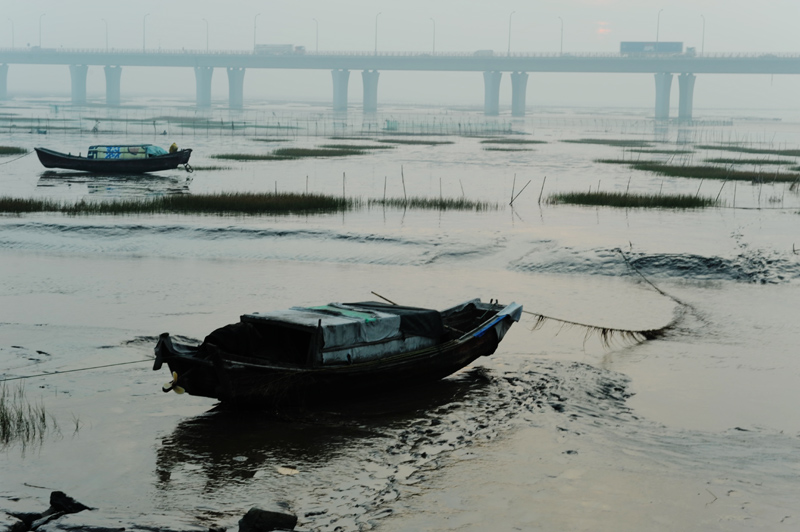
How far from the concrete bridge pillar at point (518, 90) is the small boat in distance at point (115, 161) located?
13026cm

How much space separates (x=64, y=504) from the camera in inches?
326

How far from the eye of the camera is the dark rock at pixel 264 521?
7902mm

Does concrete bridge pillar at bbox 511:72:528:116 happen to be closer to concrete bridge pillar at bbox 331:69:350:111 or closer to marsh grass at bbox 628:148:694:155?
concrete bridge pillar at bbox 331:69:350:111

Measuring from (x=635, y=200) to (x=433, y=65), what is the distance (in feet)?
425

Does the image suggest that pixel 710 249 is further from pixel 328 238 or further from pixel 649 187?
pixel 649 187

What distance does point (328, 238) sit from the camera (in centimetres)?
2584

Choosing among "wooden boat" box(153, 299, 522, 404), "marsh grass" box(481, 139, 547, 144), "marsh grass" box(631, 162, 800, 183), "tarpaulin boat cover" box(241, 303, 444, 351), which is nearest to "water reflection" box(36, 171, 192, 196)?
"marsh grass" box(631, 162, 800, 183)

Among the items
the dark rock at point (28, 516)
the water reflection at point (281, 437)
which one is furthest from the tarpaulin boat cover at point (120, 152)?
the dark rock at point (28, 516)

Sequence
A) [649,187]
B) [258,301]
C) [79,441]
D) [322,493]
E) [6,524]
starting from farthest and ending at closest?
[649,187]
[258,301]
[79,441]
[322,493]
[6,524]

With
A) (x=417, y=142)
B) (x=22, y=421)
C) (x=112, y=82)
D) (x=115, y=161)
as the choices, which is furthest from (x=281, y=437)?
(x=112, y=82)

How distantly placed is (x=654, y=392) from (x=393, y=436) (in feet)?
14.1

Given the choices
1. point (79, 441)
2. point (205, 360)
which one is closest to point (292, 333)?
point (205, 360)

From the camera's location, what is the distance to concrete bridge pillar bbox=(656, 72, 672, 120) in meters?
157

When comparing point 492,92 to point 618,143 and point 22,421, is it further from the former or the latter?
point 22,421
